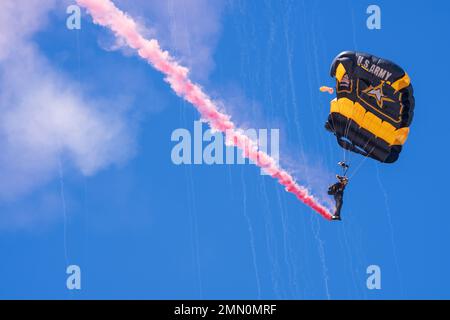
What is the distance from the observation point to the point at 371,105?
5731 centimetres

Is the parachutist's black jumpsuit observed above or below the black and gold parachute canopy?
below

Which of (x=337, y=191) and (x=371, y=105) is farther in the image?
(x=371, y=105)

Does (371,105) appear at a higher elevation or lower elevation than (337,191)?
higher

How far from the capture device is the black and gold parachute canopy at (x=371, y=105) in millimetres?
55969

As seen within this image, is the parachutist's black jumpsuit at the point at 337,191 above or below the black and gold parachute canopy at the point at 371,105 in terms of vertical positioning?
below

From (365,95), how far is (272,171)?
654 cm

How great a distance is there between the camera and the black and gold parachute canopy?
5597cm
